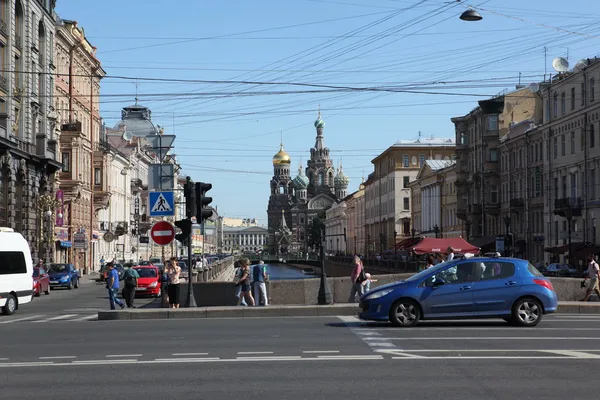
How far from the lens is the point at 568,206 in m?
67.8

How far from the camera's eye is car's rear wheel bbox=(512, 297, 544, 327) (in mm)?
22391

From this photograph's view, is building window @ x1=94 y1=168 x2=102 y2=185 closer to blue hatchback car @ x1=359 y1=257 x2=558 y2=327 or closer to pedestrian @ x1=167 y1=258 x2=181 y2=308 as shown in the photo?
pedestrian @ x1=167 y1=258 x2=181 y2=308

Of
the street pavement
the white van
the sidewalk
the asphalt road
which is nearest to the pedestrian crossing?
the street pavement

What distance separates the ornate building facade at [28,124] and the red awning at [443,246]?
2043 cm

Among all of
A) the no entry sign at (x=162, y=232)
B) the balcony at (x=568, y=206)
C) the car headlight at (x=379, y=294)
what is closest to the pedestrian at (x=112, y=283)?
the no entry sign at (x=162, y=232)

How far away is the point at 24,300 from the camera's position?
1324 inches

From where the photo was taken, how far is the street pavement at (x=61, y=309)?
29877 millimetres

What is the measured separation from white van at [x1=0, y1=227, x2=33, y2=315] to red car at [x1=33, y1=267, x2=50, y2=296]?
13.9 metres

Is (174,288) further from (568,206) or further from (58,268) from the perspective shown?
(568,206)

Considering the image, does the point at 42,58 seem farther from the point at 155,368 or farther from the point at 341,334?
the point at 155,368

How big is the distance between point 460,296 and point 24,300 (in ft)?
54.3

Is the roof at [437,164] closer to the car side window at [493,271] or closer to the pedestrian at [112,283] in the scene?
the pedestrian at [112,283]

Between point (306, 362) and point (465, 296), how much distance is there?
7.72m

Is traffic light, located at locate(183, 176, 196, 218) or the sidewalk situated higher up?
traffic light, located at locate(183, 176, 196, 218)
